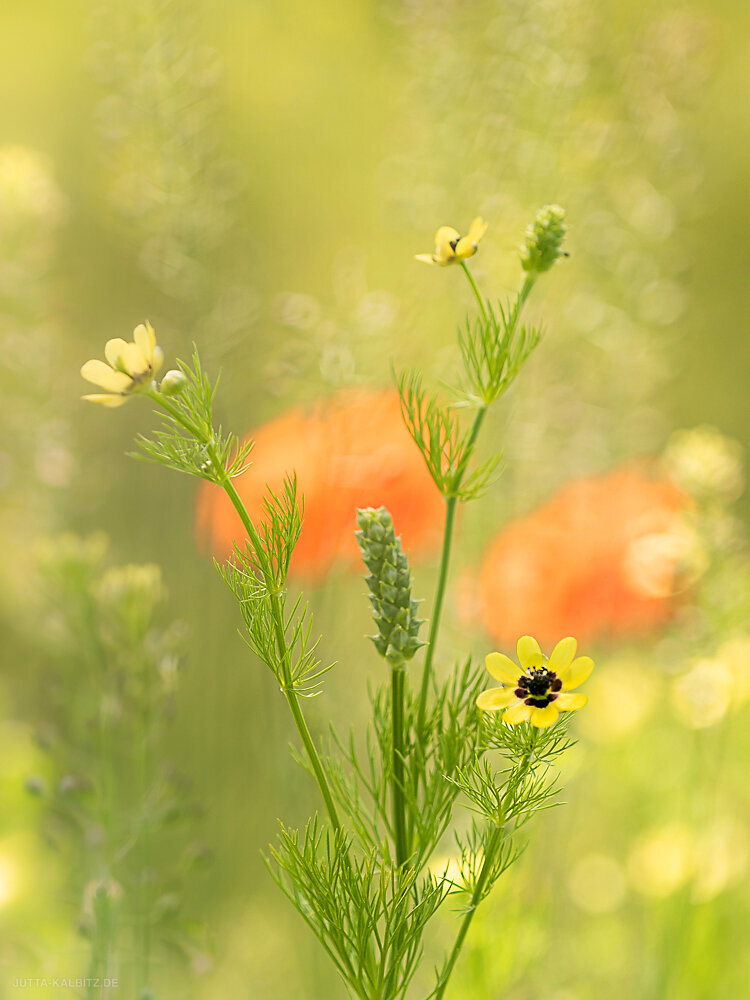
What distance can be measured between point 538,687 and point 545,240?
0.27ft

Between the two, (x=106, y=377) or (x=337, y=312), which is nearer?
(x=106, y=377)

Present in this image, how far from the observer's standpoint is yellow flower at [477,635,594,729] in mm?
147

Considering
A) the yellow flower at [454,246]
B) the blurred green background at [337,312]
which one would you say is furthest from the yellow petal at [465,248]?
the blurred green background at [337,312]

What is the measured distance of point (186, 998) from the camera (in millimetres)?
349

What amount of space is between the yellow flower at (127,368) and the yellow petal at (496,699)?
0.08m

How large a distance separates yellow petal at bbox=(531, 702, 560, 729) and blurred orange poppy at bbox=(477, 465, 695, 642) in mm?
200

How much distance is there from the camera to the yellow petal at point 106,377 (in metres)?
0.13

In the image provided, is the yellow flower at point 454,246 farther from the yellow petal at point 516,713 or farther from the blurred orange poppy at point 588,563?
the blurred orange poppy at point 588,563

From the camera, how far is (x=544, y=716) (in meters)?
0.15

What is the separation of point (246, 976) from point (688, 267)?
417 millimetres

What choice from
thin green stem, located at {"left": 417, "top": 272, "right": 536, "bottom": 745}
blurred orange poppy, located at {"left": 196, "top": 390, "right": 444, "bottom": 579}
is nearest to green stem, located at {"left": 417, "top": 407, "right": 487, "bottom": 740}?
thin green stem, located at {"left": 417, "top": 272, "right": 536, "bottom": 745}

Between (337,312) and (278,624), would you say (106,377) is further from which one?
(337,312)

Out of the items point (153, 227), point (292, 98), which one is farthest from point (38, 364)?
point (292, 98)

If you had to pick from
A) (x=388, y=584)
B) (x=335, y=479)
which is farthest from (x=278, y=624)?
(x=335, y=479)
